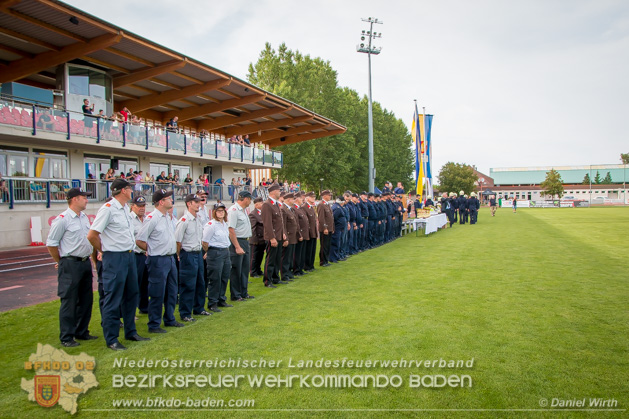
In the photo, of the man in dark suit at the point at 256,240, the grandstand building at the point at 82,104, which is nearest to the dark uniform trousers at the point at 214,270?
the man in dark suit at the point at 256,240

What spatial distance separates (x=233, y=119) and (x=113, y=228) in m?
27.9

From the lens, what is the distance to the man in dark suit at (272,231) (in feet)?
30.4

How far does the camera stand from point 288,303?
7.64 metres

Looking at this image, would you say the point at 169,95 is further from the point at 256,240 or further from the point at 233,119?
the point at 256,240

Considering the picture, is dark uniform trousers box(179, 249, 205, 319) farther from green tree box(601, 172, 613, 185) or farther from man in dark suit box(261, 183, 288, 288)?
green tree box(601, 172, 613, 185)

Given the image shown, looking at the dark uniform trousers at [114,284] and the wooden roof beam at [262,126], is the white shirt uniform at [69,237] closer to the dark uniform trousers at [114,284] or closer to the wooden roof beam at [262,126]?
the dark uniform trousers at [114,284]

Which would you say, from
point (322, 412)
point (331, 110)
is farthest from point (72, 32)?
point (331, 110)

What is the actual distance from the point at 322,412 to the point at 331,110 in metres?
43.5

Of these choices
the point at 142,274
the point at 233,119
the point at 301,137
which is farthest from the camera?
the point at 301,137

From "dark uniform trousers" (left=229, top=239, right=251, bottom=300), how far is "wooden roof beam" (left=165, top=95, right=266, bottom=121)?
68.3 ft

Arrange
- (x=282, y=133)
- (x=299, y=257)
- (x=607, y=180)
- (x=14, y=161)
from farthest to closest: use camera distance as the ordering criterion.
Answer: (x=607, y=180)
(x=282, y=133)
(x=14, y=161)
(x=299, y=257)

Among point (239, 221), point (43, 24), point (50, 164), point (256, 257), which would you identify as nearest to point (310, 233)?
point (256, 257)

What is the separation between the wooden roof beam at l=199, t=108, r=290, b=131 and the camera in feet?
→ 102

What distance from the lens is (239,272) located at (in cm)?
814
